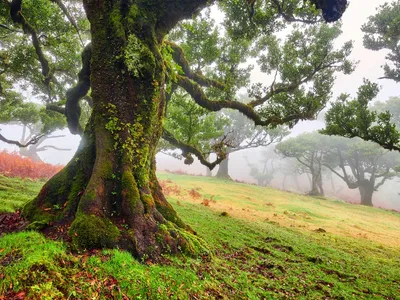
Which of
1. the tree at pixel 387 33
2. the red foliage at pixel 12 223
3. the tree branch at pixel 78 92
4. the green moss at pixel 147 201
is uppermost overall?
the tree at pixel 387 33

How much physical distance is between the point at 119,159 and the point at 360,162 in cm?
4291

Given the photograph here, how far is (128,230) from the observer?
4695 millimetres

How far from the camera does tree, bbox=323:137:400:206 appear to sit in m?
35.9

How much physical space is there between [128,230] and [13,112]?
17826mm

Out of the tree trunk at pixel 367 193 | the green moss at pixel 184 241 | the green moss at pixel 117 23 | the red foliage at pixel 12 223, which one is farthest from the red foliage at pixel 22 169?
the tree trunk at pixel 367 193

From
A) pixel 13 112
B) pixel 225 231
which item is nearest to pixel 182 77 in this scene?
pixel 225 231

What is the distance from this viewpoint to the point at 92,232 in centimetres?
434

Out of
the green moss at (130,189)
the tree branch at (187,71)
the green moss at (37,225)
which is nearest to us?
the green moss at (37,225)

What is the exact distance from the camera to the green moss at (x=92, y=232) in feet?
13.9

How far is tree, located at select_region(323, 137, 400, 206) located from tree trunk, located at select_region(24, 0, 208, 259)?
36.6m

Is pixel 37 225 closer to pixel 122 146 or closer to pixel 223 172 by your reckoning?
pixel 122 146

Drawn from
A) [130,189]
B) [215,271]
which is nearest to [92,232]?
[130,189]

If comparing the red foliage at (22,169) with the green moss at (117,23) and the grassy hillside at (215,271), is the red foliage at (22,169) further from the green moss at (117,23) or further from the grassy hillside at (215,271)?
the green moss at (117,23)

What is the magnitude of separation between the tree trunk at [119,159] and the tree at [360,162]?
36601mm
